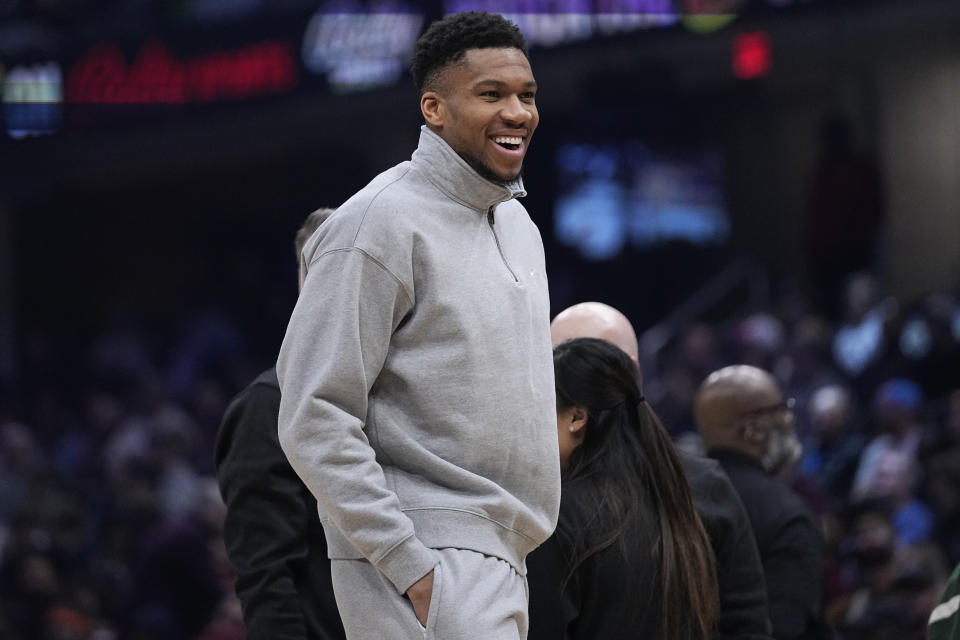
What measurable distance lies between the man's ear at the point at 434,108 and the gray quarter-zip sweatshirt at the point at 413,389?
0.34 ft

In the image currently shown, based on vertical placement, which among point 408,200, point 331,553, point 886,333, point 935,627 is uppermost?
point 408,200

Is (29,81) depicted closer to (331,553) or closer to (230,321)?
(230,321)

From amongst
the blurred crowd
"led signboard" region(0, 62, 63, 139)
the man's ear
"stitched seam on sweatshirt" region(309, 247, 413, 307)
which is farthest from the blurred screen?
"stitched seam on sweatshirt" region(309, 247, 413, 307)

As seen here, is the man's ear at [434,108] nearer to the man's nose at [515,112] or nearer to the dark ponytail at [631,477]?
the man's nose at [515,112]

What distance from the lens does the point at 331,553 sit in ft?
8.57

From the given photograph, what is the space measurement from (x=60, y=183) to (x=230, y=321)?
87.2 inches

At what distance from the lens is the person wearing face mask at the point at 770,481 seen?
12.7 feet

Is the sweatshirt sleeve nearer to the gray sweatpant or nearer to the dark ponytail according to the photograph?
the gray sweatpant

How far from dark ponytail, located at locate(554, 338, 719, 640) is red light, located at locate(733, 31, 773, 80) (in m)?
7.93

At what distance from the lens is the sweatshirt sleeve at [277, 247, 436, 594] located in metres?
2.45

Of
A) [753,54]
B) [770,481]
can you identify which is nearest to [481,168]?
[770,481]

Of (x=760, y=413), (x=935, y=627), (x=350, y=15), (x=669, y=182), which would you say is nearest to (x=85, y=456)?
(x=350, y=15)

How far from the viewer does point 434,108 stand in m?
2.68

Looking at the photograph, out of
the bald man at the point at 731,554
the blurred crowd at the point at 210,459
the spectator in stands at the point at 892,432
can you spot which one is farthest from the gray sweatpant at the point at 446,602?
the spectator in stands at the point at 892,432
